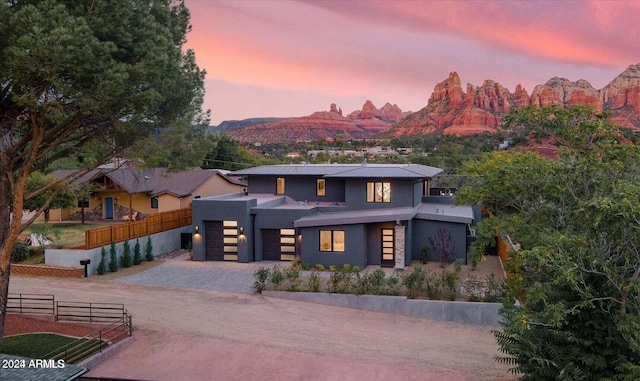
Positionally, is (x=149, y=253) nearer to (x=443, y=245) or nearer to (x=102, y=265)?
(x=102, y=265)

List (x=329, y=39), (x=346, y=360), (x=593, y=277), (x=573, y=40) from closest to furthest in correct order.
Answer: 1. (x=593, y=277)
2. (x=346, y=360)
3. (x=573, y=40)
4. (x=329, y=39)

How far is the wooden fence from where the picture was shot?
20.2m

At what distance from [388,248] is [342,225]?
263 centimetres

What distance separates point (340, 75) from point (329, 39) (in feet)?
75.4

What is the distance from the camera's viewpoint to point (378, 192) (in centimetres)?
2317

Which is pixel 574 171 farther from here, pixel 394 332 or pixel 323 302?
pixel 323 302

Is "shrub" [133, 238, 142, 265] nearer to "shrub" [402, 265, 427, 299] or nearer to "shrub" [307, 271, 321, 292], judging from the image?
"shrub" [307, 271, 321, 292]

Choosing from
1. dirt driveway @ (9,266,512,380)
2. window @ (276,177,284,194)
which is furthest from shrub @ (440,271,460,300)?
window @ (276,177,284,194)

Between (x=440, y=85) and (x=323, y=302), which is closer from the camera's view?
(x=323, y=302)

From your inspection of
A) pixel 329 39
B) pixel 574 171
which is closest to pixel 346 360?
pixel 574 171

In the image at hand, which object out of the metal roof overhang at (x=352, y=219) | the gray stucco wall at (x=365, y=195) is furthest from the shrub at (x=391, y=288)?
the gray stucco wall at (x=365, y=195)

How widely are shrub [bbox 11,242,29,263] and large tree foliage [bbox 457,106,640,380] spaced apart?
20873mm

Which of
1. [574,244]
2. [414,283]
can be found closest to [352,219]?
[414,283]

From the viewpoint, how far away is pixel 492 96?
113 m
